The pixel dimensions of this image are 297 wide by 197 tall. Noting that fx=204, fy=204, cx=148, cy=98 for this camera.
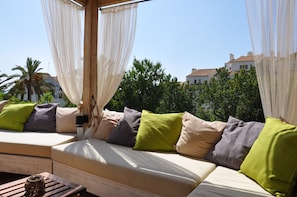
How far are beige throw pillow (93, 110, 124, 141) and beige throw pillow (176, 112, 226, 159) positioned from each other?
3.28 feet

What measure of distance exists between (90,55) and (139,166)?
6.69 ft

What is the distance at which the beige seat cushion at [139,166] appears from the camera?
5.10ft

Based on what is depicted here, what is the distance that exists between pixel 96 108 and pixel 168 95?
114cm

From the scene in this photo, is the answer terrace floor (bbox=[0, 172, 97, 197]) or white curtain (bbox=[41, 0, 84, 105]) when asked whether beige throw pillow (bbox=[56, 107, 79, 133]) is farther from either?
terrace floor (bbox=[0, 172, 97, 197])

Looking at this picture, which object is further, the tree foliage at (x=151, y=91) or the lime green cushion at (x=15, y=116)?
the tree foliage at (x=151, y=91)

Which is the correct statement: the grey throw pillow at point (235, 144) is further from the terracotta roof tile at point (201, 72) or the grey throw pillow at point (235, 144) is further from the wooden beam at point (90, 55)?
the wooden beam at point (90, 55)

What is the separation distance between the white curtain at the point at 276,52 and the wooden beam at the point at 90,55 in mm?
2125

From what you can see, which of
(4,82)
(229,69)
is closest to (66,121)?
(229,69)

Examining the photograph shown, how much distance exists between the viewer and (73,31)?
10.3 ft

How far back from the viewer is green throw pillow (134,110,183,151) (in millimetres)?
2236

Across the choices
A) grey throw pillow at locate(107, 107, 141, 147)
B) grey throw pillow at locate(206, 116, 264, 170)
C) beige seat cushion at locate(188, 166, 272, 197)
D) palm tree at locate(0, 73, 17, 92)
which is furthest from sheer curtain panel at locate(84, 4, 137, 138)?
palm tree at locate(0, 73, 17, 92)

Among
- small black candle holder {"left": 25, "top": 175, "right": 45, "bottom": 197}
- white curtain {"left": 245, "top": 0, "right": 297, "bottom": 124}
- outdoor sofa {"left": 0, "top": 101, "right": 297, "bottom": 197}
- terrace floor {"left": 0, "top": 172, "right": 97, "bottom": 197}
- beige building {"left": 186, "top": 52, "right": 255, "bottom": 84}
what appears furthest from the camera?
beige building {"left": 186, "top": 52, "right": 255, "bottom": 84}

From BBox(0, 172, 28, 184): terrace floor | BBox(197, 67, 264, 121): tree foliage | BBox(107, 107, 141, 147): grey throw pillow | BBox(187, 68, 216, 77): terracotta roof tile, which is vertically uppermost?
BBox(187, 68, 216, 77): terracotta roof tile

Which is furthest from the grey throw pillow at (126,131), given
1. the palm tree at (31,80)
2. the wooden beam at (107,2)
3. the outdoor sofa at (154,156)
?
the palm tree at (31,80)
